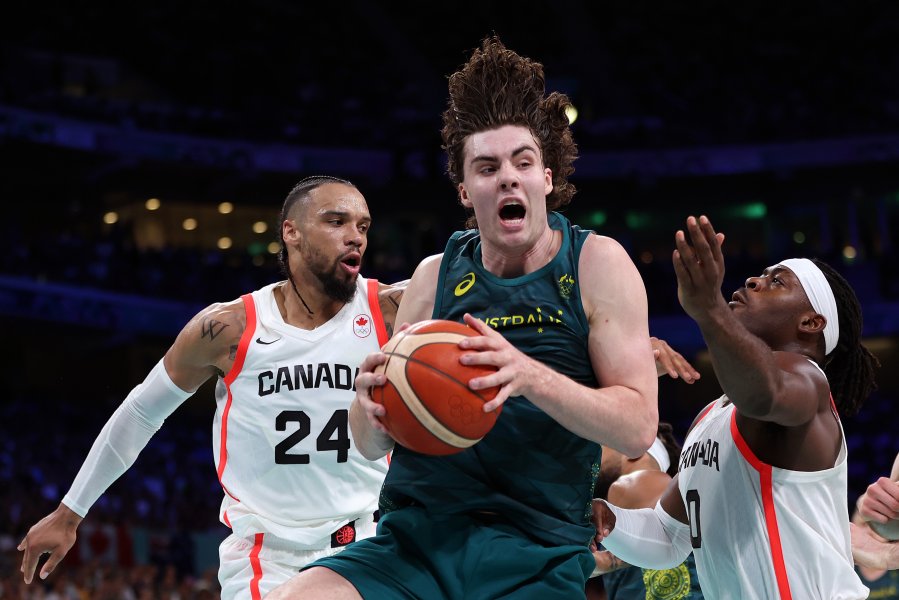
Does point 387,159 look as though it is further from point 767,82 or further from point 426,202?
point 767,82

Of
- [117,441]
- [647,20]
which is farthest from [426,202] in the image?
[117,441]

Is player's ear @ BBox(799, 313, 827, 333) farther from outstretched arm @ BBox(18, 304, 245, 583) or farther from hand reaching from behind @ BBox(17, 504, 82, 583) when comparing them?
hand reaching from behind @ BBox(17, 504, 82, 583)

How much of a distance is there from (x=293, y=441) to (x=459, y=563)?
179 cm

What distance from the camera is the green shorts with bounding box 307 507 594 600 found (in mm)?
3252

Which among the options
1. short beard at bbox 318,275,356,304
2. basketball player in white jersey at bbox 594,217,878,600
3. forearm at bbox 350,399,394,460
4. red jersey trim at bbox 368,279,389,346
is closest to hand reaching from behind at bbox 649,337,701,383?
basketball player in white jersey at bbox 594,217,878,600

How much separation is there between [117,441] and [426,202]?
898 inches

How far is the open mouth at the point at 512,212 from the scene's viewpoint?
11.5ft

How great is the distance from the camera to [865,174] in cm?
2602

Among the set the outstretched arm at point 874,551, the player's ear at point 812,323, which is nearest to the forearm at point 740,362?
the player's ear at point 812,323

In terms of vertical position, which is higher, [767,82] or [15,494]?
[767,82]

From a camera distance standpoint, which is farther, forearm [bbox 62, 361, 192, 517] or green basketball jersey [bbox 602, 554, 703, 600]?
green basketball jersey [bbox 602, 554, 703, 600]

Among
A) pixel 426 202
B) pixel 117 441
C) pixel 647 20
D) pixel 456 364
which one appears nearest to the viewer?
pixel 456 364

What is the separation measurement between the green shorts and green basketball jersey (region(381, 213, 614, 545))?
0.06 metres

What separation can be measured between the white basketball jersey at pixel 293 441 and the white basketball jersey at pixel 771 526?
1536mm
